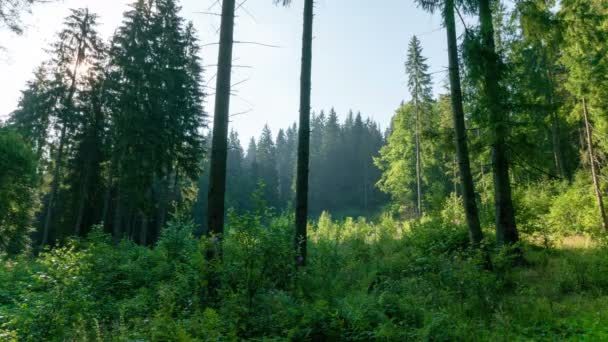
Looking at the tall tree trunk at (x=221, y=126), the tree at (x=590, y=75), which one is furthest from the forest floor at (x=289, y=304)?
the tree at (x=590, y=75)

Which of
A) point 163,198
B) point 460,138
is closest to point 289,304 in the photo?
point 460,138

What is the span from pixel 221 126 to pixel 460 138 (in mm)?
5989

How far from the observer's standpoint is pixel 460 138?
9.27 metres

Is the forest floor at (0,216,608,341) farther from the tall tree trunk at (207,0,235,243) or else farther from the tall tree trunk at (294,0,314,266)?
the tall tree trunk at (294,0,314,266)

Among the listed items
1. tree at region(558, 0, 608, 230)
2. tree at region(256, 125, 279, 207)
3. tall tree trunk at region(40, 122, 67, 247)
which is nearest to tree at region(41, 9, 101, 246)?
tall tree trunk at region(40, 122, 67, 247)

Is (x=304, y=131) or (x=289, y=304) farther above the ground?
(x=304, y=131)

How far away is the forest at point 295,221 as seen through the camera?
195 inches

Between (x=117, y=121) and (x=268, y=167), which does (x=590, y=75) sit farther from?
(x=268, y=167)

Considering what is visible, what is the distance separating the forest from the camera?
496 cm

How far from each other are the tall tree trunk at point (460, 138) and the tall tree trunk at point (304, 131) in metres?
3.60

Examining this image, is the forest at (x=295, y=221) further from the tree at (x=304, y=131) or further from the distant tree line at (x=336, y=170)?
the distant tree line at (x=336, y=170)

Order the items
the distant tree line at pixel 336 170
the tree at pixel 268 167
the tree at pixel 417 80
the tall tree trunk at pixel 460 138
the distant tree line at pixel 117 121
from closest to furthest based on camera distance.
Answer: the tall tree trunk at pixel 460 138, the distant tree line at pixel 117 121, the tree at pixel 417 80, the tree at pixel 268 167, the distant tree line at pixel 336 170

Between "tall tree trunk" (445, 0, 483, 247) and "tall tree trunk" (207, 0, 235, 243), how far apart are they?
558 centimetres

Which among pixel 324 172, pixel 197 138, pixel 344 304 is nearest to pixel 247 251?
pixel 344 304
